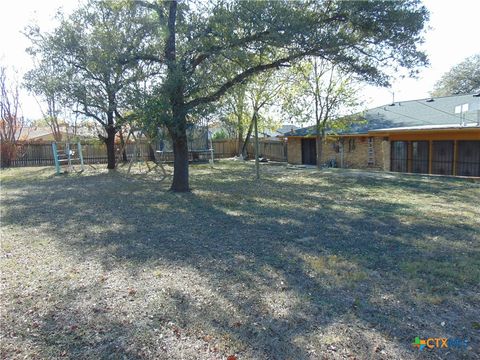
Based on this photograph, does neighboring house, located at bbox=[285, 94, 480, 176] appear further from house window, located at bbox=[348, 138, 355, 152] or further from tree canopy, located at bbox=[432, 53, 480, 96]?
tree canopy, located at bbox=[432, 53, 480, 96]

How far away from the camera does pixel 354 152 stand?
60.4 feet

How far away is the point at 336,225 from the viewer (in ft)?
18.8

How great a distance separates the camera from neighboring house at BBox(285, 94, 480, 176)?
13.2 metres

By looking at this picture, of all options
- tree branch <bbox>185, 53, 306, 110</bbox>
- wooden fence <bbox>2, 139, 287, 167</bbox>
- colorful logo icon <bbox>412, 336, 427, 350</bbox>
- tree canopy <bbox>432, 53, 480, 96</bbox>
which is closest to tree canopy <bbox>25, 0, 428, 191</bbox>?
tree branch <bbox>185, 53, 306, 110</bbox>

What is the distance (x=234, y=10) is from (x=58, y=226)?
5954 mm

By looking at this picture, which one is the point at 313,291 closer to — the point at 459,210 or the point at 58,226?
the point at 58,226

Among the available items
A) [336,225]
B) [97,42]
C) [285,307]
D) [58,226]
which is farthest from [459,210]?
[97,42]

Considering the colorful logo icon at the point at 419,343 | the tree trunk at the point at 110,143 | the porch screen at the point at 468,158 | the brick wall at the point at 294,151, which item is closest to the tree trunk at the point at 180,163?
the colorful logo icon at the point at 419,343

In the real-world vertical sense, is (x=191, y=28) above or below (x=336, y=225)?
above

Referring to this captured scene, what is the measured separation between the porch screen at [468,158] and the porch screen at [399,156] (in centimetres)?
247

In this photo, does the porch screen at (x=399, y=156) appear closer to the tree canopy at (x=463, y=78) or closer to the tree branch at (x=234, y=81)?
the tree branch at (x=234, y=81)

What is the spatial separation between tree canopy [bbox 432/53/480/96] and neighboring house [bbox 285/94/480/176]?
48.5ft

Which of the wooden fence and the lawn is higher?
the wooden fence

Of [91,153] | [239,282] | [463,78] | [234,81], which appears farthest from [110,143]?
[463,78]
